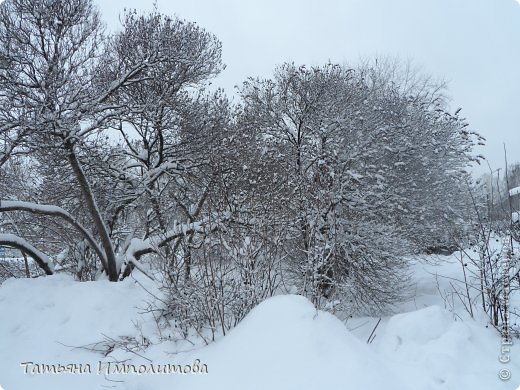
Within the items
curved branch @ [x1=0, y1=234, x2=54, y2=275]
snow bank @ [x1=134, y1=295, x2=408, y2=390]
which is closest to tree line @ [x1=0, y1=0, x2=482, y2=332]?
curved branch @ [x1=0, y1=234, x2=54, y2=275]

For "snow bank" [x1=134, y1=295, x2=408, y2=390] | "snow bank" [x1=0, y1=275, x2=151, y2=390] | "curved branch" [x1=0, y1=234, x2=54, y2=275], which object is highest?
"curved branch" [x1=0, y1=234, x2=54, y2=275]

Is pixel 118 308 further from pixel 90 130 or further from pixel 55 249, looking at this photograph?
pixel 55 249

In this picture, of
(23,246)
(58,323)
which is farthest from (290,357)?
(23,246)

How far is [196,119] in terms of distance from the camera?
423 inches

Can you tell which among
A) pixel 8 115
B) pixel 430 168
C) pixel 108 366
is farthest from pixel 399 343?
pixel 430 168

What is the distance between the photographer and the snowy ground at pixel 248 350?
10.1 feet

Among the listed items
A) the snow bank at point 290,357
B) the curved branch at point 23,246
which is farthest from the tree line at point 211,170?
the snow bank at point 290,357

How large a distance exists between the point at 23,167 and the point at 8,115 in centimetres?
522

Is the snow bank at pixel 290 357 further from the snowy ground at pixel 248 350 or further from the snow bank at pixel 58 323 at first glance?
the snow bank at pixel 58 323

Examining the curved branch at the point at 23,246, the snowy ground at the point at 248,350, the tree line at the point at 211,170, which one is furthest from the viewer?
the curved branch at the point at 23,246

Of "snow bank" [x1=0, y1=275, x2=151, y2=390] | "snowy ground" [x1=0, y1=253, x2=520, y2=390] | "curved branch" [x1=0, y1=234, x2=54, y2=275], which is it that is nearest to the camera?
"snowy ground" [x1=0, y1=253, x2=520, y2=390]

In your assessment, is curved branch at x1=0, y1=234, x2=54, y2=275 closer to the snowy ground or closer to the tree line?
the tree line

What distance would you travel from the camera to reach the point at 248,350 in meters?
3.39

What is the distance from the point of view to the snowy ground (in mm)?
3080
